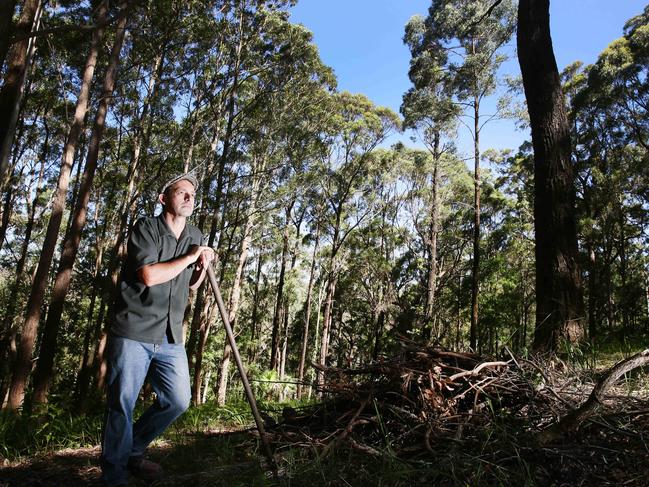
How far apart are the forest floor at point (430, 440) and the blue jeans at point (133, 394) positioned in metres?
0.27

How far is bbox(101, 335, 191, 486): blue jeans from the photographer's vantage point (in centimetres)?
226

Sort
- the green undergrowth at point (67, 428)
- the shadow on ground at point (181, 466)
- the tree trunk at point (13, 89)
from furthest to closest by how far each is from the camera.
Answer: the green undergrowth at point (67, 428) < the tree trunk at point (13, 89) < the shadow on ground at point (181, 466)

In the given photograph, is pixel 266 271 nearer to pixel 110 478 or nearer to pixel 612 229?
pixel 612 229

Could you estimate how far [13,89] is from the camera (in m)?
3.93

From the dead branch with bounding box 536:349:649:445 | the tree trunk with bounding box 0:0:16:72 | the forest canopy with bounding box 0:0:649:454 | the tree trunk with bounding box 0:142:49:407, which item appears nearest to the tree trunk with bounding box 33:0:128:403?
the forest canopy with bounding box 0:0:649:454

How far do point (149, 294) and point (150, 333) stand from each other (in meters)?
0.21

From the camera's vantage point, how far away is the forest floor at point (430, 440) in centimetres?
185

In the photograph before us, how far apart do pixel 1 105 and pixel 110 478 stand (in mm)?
3245

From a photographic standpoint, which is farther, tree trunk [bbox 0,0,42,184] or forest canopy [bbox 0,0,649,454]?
forest canopy [bbox 0,0,649,454]

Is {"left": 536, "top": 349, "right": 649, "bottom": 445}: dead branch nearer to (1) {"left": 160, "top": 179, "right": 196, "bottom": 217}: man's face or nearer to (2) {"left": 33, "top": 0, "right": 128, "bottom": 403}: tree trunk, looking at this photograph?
(1) {"left": 160, "top": 179, "right": 196, "bottom": 217}: man's face

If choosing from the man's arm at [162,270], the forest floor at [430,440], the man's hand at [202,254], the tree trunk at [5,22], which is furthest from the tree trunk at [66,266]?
the man's arm at [162,270]

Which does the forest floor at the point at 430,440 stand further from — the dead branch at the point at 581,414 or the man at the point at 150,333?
the man at the point at 150,333

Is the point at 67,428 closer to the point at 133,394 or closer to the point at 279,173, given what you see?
the point at 133,394

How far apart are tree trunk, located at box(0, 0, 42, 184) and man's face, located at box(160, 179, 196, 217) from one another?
6.25 ft
